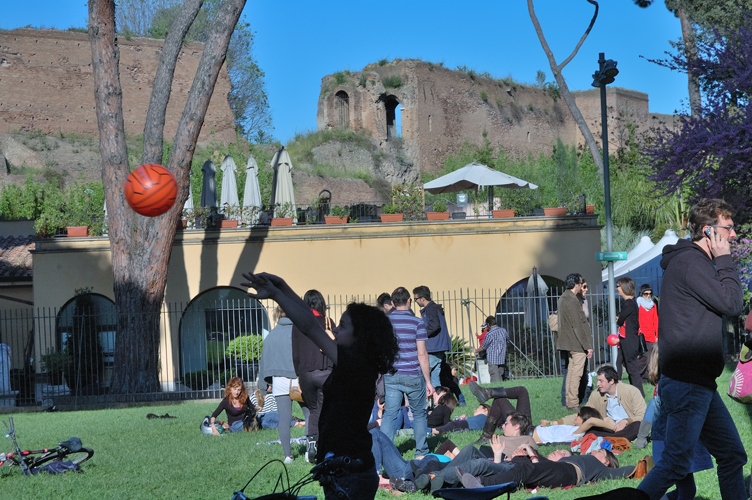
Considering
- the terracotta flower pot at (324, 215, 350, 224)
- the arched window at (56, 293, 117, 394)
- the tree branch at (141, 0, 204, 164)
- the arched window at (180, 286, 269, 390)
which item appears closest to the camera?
the tree branch at (141, 0, 204, 164)

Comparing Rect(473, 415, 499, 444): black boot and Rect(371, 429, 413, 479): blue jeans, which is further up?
Rect(371, 429, 413, 479): blue jeans

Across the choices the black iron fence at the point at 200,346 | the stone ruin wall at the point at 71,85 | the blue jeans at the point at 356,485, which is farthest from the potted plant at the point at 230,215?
the stone ruin wall at the point at 71,85

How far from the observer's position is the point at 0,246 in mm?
24328

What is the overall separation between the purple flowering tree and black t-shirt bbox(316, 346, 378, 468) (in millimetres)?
11958

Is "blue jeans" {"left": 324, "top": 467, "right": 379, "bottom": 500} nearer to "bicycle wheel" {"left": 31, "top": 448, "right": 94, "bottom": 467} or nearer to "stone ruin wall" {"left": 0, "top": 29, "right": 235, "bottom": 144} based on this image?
"bicycle wheel" {"left": 31, "top": 448, "right": 94, "bottom": 467}

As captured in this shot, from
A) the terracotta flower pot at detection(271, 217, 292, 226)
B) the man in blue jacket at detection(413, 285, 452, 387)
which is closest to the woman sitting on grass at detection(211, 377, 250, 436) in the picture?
the man in blue jacket at detection(413, 285, 452, 387)

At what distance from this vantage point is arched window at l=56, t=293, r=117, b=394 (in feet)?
57.6

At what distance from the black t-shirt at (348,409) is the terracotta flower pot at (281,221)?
14977mm

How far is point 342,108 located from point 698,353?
41.3m

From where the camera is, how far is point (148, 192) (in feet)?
27.5

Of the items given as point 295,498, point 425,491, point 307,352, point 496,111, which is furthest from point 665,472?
point 496,111

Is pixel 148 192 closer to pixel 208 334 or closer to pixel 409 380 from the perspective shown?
pixel 409 380

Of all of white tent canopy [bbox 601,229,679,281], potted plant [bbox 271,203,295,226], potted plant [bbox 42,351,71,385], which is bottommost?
potted plant [bbox 42,351,71,385]

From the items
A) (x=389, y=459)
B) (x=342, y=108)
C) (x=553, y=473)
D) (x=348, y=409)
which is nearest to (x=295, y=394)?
(x=389, y=459)
